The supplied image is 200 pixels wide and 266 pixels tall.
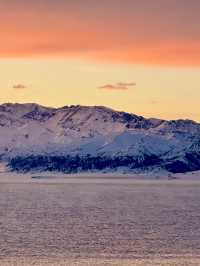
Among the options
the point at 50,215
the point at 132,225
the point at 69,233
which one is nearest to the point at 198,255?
the point at 69,233

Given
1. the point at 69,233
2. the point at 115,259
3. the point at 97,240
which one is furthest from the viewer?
the point at 69,233

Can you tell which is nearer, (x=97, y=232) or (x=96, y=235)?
(x=96, y=235)

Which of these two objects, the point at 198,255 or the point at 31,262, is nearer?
the point at 31,262

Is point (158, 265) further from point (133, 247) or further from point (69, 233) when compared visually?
point (69, 233)

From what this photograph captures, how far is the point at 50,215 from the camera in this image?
152750 millimetres

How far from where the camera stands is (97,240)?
337ft

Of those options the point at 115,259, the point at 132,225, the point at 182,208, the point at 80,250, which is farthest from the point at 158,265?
the point at 182,208

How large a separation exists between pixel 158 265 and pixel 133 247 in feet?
60.1

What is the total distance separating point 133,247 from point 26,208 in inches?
3322

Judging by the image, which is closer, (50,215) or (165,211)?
(50,215)

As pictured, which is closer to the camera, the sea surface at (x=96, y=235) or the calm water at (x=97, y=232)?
the sea surface at (x=96, y=235)

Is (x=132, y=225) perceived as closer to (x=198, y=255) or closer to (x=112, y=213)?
(x=112, y=213)

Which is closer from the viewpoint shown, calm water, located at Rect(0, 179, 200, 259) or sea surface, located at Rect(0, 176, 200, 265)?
sea surface, located at Rect(0, 176, 200, 265)

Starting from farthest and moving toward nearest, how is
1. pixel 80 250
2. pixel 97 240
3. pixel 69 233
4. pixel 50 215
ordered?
1. pixel 50 215
2. pixel 69 233
3. pixel 97 240
4. pixel 80 250
